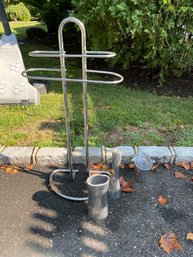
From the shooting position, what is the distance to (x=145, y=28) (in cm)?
401

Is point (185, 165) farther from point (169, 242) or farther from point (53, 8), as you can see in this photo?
point (53, 8)

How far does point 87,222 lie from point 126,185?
0.55 meters

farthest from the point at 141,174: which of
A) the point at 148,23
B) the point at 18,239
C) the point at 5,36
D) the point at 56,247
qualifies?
the point at 5,36

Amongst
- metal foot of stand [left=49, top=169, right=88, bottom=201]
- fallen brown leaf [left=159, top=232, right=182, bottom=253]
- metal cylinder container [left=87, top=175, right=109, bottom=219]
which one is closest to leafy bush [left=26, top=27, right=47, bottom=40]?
metal foot of stand [left=49, top=169, right=88, bottom=201]

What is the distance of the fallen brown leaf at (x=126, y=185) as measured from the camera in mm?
2520

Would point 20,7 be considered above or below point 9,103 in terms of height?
above

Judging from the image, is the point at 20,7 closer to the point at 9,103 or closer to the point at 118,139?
the point at 9,103

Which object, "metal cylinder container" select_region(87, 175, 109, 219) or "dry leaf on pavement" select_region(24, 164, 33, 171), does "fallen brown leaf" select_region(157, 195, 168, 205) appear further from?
"dry leaf on pavement" select_region(24, 164, 33, 171)

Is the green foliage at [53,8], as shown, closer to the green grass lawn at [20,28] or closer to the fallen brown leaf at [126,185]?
the green grass lawn at [20,28]

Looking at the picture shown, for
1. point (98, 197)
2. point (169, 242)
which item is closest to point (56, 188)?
point (98, 197)

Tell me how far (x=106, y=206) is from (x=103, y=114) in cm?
170

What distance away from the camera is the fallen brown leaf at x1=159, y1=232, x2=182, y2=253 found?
1.99 metres

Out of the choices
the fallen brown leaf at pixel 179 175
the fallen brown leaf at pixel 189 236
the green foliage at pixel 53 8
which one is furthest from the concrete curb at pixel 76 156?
the green foliage at pixel 53 8

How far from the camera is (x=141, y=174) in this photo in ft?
8.64
